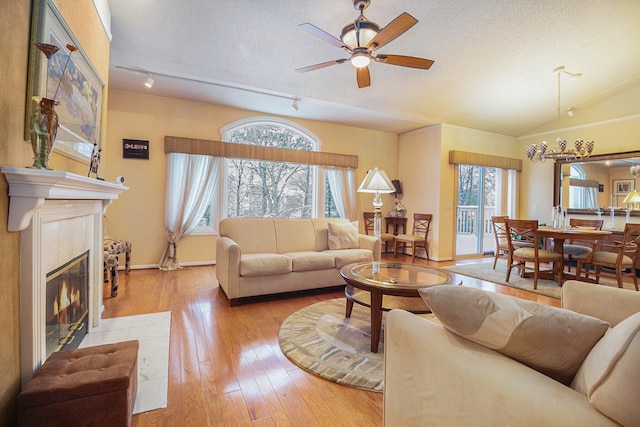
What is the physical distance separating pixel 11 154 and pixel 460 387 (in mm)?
2019

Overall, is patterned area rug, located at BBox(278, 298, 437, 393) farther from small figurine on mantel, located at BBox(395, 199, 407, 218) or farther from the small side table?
small figurine on mantel, located at BBox(395, 199, 407, 218)

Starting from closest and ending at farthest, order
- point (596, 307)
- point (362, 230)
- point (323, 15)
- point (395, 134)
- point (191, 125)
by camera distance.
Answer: point (596, 307) < point (323, 15) < point (191, 125) < point (362, 230) < point (395, 134)

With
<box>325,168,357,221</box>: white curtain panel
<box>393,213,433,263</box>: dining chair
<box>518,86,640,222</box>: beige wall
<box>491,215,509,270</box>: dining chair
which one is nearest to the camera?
<box>491,215,509,270</box>: dining chair

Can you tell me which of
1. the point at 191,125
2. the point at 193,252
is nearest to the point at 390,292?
the point at 193,252

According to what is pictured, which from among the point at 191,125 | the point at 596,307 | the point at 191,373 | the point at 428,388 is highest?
the point at 191,125

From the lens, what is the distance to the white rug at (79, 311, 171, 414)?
1.64 metres

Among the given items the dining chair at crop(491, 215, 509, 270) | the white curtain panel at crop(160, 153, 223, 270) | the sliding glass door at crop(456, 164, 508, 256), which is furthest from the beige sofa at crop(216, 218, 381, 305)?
the sliding glass door at crop(456, 164, 508, 256)

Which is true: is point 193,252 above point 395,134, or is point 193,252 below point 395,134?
below

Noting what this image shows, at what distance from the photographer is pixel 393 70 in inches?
162

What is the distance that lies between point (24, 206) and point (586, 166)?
305 inches

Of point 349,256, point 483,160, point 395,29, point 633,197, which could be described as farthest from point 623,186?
point 395,29

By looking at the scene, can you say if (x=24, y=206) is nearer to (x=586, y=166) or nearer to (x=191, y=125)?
(x=191, y=125)

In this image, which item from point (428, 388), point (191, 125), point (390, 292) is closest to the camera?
point (428, 388)

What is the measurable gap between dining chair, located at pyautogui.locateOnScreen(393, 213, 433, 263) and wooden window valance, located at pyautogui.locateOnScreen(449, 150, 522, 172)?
122cm
